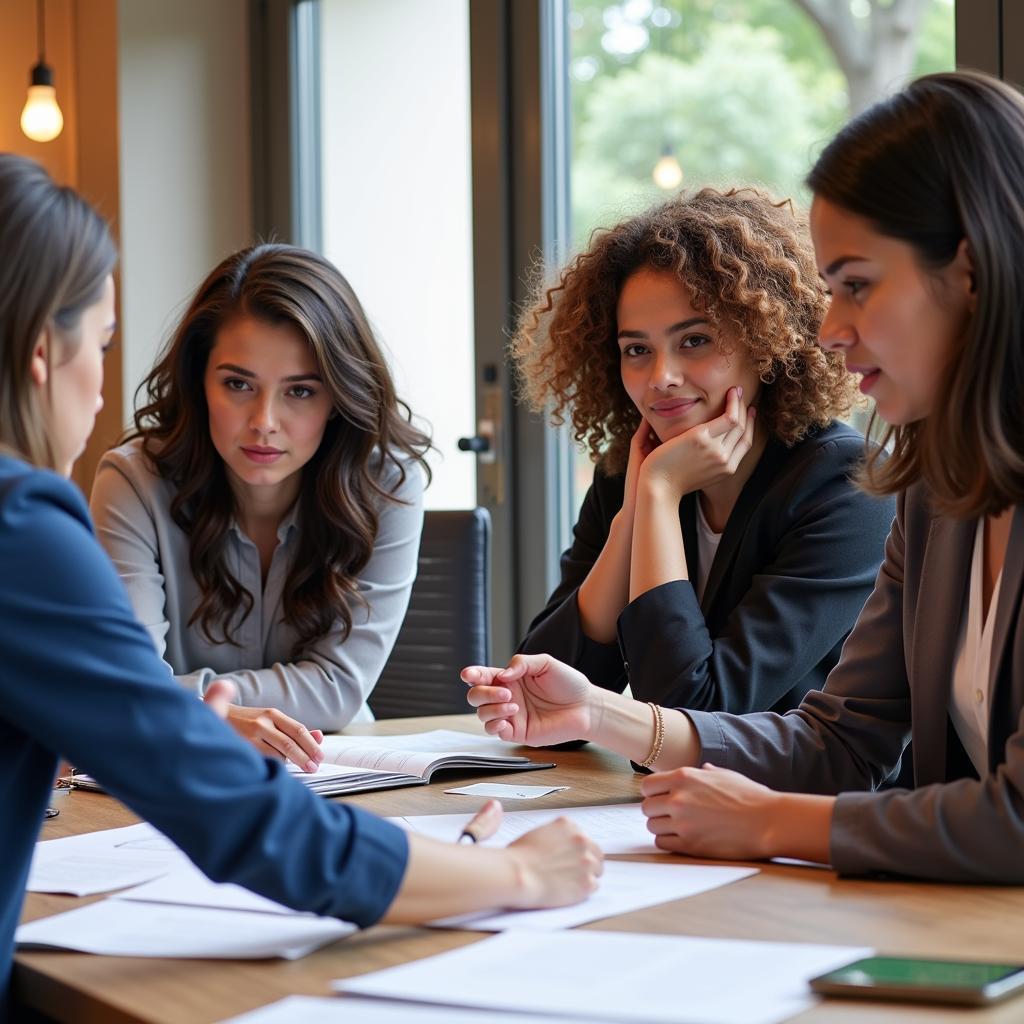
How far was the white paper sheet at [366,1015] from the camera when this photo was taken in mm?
890

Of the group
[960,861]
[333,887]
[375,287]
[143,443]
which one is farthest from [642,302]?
[375,287]

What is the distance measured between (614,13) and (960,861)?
8.73ft

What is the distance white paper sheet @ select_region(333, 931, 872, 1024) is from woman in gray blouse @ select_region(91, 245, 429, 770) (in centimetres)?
121

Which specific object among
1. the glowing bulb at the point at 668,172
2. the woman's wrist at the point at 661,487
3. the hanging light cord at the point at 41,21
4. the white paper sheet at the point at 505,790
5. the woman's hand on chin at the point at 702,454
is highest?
the hanging light cord at the point at 41,21

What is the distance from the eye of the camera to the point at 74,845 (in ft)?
4.64

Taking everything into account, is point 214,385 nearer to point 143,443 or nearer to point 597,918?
point 143,443

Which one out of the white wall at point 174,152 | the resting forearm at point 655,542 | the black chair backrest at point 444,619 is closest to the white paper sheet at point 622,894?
the resting forearm at point 655,542

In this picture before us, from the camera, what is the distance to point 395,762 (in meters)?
1.74

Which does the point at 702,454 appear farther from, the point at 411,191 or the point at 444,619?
the point at 411,191

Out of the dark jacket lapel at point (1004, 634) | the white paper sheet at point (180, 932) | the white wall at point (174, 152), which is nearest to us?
the white paper sheet at point (180, 932)

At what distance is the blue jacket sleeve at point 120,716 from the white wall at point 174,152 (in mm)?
3349

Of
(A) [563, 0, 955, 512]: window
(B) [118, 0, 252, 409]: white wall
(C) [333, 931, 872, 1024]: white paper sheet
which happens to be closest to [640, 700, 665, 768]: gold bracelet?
(C) [333, 931, 872, 1024]: white paper sheet

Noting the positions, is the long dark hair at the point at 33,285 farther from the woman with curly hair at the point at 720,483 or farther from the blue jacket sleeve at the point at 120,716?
the woman with curly hair at the point at 720,483

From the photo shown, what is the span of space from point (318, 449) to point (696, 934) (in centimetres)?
153
